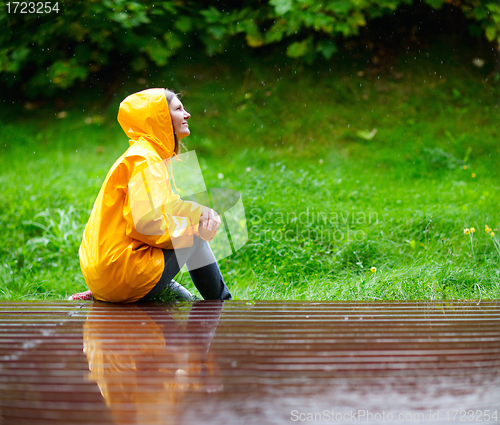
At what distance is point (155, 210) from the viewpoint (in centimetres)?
243

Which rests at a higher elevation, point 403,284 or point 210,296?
point 210,296

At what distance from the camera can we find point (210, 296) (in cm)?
301

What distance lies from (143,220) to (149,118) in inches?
23.9

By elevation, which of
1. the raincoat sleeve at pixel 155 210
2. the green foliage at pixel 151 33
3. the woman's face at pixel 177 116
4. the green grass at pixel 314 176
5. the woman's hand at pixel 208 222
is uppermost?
the green foliage at pixel 151 33

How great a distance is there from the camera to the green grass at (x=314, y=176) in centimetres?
380

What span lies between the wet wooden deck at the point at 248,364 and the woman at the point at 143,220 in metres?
0.23

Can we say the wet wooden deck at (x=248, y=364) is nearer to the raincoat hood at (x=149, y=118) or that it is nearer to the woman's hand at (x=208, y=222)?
the woman's hand at (x=208, y=222)

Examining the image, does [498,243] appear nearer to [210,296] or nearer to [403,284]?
[403,284]

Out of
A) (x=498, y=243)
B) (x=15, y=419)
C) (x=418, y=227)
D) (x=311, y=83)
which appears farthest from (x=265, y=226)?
(x=311, y=83)

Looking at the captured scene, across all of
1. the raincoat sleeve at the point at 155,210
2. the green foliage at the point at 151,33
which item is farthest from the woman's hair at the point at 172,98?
the green foliage at the point at 151,33

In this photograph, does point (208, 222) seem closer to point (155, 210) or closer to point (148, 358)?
point (155, 210)

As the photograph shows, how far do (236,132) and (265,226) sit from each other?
2796 millimetres

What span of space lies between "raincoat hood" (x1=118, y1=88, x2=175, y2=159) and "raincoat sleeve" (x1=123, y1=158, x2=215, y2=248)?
199mm

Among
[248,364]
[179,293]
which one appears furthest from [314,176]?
[248,364]
